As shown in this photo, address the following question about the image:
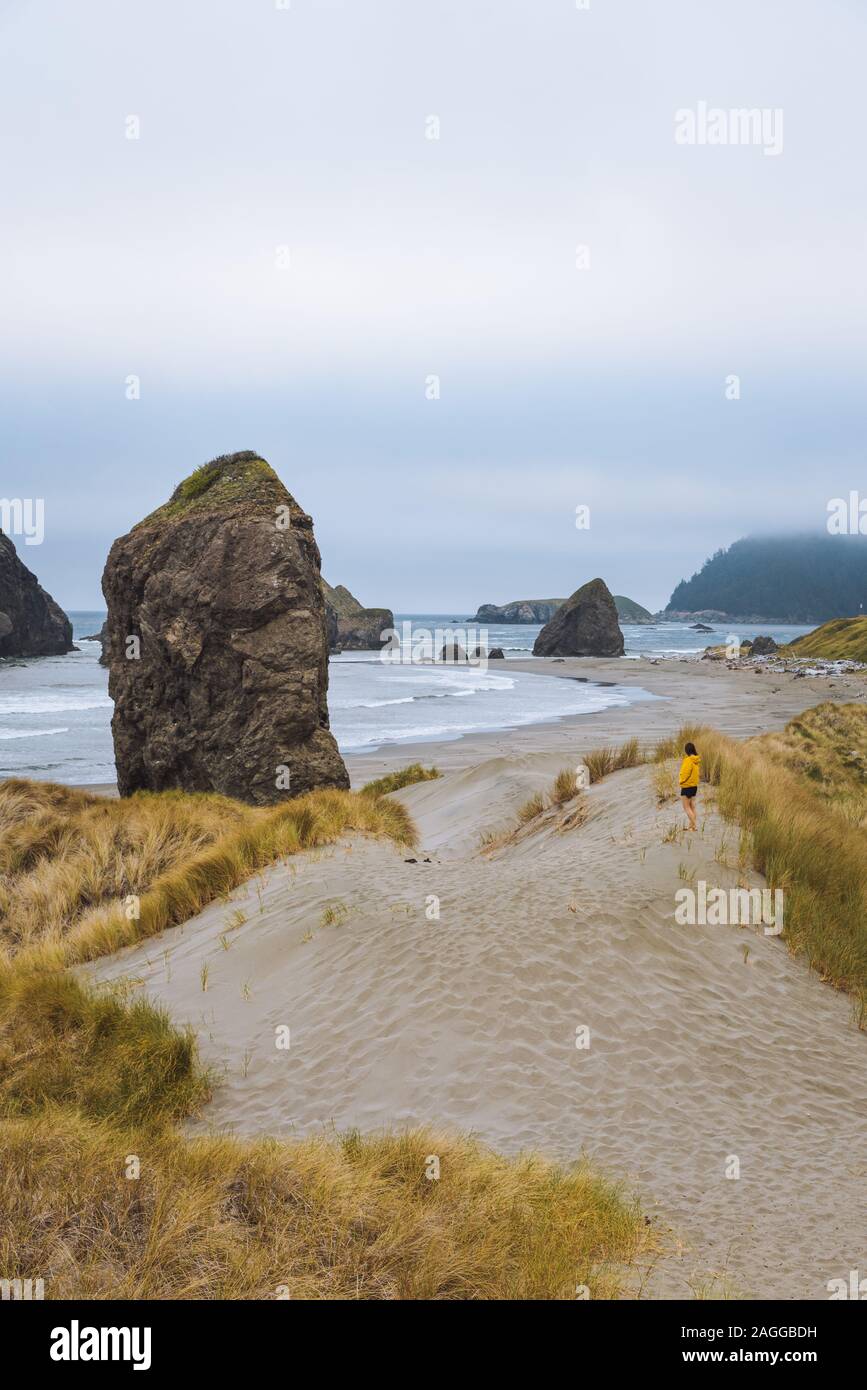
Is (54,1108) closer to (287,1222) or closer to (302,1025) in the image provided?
(287,1222)

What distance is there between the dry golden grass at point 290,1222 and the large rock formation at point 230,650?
12.0 meters

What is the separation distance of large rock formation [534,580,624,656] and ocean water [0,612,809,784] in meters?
21.7

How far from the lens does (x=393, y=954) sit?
7.83m

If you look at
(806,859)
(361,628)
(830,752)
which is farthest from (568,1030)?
(361,628)

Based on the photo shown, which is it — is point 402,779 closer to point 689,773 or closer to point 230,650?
point 230,650

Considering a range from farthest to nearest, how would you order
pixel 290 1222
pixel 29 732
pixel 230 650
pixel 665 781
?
1. pixel 29 732
2. pixel 230 650
3. pixel 665 781
4. pixel 290 1222

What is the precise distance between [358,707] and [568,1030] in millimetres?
34638

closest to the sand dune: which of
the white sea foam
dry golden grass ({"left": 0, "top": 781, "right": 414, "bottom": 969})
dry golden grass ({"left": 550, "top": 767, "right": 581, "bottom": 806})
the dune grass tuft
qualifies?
dry golden grass ({"left": 0, "top": 781, "right": 414, "bottom": 969})

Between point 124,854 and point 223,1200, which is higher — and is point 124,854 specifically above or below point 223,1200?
below

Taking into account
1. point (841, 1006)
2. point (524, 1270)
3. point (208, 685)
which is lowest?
point (841, 1006)

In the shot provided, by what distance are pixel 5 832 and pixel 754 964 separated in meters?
10.0

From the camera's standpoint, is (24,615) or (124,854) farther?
(24,615)

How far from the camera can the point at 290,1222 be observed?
3875 mm
